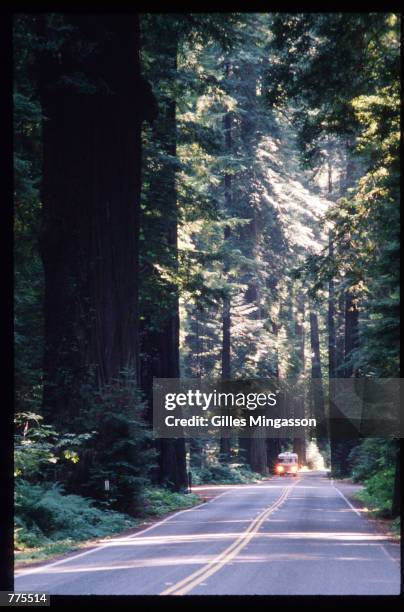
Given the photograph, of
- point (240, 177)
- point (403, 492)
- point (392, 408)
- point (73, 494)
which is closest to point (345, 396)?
point (240, 177)

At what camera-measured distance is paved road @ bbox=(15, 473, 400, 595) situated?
40.8 ft

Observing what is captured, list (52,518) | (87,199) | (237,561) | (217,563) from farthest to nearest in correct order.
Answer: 1. (87,199)
2. (52,518)
3. (237,561)
4. (217,563)

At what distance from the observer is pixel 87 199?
2434 cm

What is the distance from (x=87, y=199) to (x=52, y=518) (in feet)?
26.1

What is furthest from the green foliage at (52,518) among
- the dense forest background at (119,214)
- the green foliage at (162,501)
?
the green foliage at (162,501)

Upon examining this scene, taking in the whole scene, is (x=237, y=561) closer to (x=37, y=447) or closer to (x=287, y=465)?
(x=37, y=447)

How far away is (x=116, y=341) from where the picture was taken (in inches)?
984

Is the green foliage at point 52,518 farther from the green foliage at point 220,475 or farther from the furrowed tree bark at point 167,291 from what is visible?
the green foliage at point 220,475

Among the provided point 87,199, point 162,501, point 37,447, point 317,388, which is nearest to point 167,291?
point 162,501

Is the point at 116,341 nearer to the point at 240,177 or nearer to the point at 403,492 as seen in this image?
the point at 403,492

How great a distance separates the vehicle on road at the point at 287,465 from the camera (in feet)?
225

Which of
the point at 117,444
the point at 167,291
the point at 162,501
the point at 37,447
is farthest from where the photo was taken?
the point at 167,291

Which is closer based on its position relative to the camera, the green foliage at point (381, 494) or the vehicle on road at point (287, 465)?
the green foliage at point (381, 494)

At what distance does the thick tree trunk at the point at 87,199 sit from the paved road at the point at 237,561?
4420 millimetres
